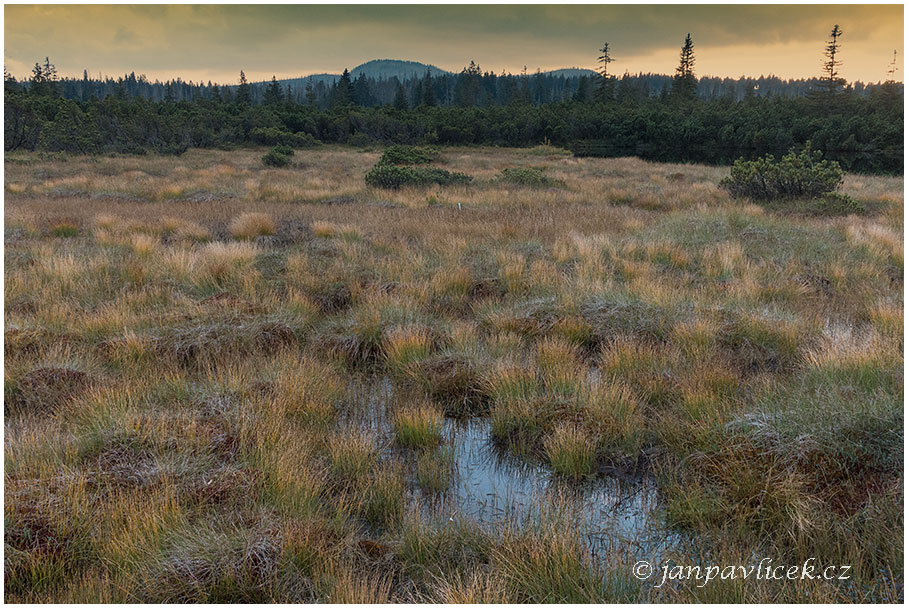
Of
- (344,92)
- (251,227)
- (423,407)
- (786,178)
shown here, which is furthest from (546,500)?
(344,92)

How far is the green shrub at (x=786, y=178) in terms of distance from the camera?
14023mm

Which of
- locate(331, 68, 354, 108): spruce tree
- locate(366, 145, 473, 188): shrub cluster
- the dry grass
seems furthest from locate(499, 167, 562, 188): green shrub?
locate(331, 68, 354, 108): spruce tree

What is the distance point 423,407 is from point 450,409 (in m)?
0.48

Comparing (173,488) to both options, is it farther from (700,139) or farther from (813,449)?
(700,139)

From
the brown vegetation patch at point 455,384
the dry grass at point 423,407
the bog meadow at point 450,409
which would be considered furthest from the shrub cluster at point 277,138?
the brown vegetation patch at point 455,384

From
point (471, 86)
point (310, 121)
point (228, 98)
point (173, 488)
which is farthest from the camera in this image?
point (471, 86)

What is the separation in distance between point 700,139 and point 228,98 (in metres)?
67.4

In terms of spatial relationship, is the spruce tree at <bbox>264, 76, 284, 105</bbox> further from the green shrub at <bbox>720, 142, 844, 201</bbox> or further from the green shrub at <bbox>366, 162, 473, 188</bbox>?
the green shrub at <bbox>720, 142, 844, 201</bbox>

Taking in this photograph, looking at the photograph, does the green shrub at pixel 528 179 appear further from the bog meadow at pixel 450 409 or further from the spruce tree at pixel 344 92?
the spruce tree at pixel 344 92

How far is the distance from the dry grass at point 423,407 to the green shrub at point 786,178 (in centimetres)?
522

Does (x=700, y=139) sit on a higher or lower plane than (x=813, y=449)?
higher

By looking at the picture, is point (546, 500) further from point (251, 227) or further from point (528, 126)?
point (528, 126)

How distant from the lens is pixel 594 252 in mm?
8602

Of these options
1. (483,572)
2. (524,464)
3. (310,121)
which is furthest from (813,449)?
(310,121)
